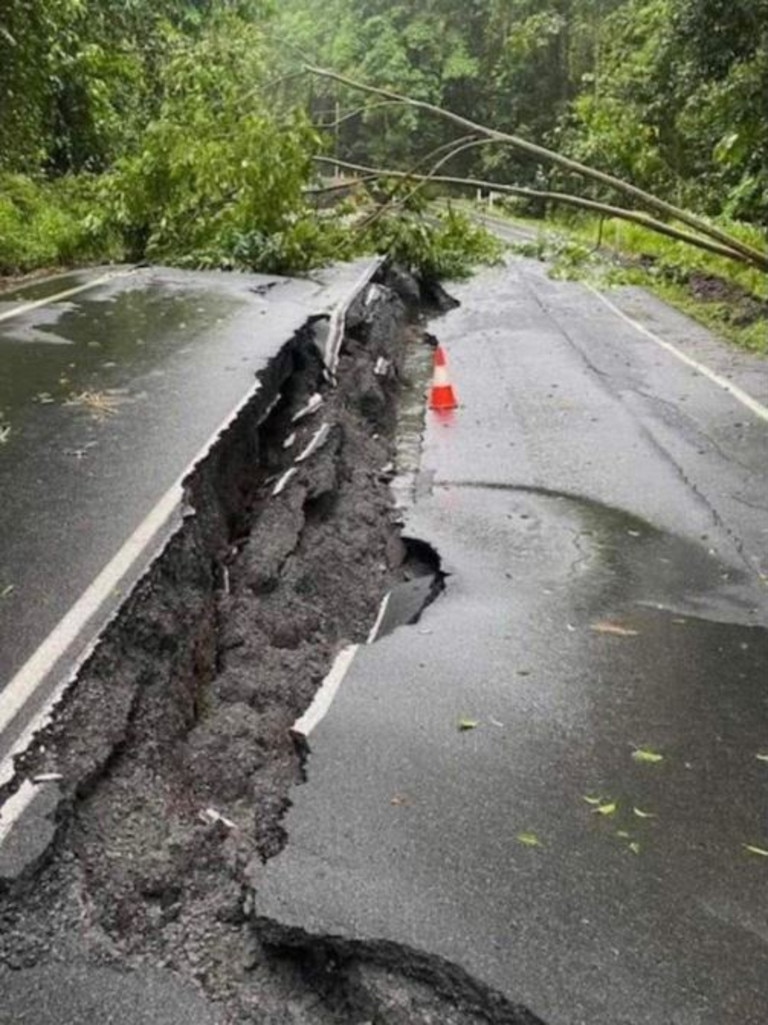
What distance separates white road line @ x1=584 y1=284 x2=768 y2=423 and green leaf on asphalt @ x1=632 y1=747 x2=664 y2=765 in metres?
6.84

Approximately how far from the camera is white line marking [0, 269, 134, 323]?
11547 mm

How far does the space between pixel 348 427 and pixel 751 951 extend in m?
6.68

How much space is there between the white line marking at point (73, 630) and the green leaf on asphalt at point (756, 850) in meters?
2.58

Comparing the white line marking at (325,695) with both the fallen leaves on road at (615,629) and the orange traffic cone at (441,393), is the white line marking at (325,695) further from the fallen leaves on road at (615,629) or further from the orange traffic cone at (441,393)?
the orange traffic cone at (441,393)

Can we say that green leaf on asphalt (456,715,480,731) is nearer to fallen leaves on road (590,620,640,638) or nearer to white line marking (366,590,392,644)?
white line marking (366,590,392,644)

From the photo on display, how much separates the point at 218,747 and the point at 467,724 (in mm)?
1071

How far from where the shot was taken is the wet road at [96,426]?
14.9 feet

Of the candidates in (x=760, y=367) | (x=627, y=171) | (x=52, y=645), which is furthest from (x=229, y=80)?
(x=627, y=171)

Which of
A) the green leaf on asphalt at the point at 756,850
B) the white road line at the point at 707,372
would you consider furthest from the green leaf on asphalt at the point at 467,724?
the white road line at the point at 707,372

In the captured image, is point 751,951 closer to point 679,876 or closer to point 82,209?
point 679,876

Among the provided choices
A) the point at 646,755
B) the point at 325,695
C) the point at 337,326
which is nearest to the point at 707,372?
the point at 337,326

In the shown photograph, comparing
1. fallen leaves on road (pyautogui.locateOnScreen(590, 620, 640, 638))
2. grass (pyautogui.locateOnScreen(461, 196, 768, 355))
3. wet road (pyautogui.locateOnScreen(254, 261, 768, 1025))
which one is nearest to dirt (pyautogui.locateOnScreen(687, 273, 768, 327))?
grass (pyautogui.locateOnScreen(461, 196, 768, 355))

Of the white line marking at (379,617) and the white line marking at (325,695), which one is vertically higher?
the white line marking at (325,695)

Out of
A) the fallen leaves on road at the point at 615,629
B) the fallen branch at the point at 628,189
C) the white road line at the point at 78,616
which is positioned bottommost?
the fallen leaves on road at the point at 615,629
